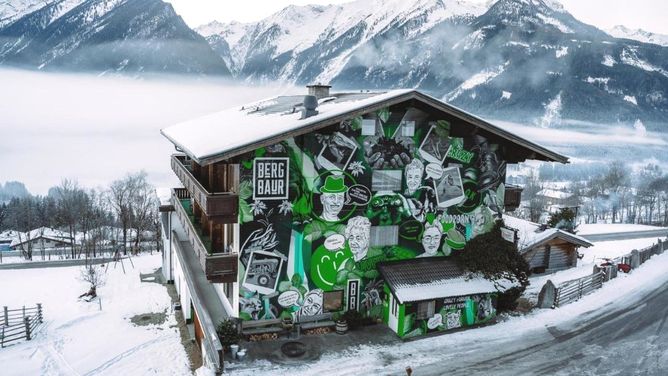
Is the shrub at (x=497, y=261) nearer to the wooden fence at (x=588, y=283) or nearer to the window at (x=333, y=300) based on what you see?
the wooden fence at (x=588, y=283)

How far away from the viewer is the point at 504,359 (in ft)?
70.6

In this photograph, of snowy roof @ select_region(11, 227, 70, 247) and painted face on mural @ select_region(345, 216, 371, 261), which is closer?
painted face on mural @ select_region(345, 216, 371, 261)

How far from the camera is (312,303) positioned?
23406 mm

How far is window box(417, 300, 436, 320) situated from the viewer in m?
23.3

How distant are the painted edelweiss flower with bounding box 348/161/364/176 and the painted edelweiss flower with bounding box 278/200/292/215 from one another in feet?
10.5

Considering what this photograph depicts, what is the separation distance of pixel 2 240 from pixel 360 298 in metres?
105

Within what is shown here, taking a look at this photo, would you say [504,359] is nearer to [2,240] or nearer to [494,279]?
[494,279]

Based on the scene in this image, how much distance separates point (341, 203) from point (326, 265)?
286 centimetres

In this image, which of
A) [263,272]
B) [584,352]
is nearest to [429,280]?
[584,352]

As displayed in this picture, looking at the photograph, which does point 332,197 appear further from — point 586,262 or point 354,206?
point 586,262

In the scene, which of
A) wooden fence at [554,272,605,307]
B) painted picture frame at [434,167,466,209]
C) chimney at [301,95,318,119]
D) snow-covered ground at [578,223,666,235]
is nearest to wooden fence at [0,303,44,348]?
chimney at [301,95,318,119]

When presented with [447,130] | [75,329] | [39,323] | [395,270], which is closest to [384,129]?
[447,130]

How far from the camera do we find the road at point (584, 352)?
20.5 m

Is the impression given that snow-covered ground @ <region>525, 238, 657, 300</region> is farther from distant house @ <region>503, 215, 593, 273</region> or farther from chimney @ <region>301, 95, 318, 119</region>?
chimney @ <region>301, 95, 318, 119</region>
